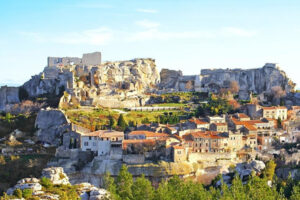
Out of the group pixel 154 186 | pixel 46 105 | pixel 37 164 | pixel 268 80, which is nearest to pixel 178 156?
pixel 154 186

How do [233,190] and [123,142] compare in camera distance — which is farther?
[123,142]

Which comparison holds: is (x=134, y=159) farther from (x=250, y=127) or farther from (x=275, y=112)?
(x=275, y=112)

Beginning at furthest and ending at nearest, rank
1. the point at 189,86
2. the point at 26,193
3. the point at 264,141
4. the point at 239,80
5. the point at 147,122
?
1. the point at 189,86
2. the point at 239,80
3. the point at 147,122
4. the point at 264,141
5. the point at 26,193

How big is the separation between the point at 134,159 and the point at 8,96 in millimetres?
34555

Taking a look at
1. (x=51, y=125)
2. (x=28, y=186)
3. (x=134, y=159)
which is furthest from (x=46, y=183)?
(x=51, y=125)

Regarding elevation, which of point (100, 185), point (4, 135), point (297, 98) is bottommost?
point (100, 185)

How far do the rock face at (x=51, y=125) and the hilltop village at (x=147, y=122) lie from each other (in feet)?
0.42

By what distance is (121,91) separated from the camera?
77.2 meters

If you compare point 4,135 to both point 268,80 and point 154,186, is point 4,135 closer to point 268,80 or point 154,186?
point 154,186

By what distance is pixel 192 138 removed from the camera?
51.2 meters

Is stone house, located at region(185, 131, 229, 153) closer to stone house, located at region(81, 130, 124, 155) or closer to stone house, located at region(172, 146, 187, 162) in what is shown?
stone house, located at region(172, 146, 187, 162)

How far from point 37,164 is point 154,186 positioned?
1259 cm

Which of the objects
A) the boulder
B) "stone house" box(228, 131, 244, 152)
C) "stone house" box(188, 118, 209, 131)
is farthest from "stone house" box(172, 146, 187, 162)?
"stone house" box(188, 118, 209, 131)

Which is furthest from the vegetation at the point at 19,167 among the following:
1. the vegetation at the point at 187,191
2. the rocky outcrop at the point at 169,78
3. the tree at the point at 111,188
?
the rocky outcrop at the point at 169,78
